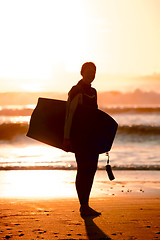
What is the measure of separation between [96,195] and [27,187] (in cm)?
169

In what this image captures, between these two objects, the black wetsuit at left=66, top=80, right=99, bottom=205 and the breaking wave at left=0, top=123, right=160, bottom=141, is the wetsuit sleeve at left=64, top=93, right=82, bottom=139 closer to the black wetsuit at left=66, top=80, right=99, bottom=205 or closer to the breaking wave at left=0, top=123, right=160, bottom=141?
the black wetsuit at left=66, top=80, right=99, bottom=205

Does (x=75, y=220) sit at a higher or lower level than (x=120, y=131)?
higher

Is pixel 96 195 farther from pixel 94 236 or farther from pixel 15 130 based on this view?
pixel 15 130

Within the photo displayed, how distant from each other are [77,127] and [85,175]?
0.60 metres

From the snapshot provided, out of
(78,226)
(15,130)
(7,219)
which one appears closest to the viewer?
(78,226)

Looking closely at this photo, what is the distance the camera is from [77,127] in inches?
225

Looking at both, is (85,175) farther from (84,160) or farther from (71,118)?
(71,118)

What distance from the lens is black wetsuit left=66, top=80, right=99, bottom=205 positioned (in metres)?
5.70

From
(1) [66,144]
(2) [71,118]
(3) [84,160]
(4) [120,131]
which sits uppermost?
(2) [71,118]

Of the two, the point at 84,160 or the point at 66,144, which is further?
the point at 84,160

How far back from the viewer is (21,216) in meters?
5.58

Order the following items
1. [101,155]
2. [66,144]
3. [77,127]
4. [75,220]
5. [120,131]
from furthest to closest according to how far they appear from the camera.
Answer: [120,131]
[101,155]
[77,127]
[66,144]
[75,220]

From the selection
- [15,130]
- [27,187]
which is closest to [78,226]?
[27,187]

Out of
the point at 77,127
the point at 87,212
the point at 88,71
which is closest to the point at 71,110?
the point at 77,127
